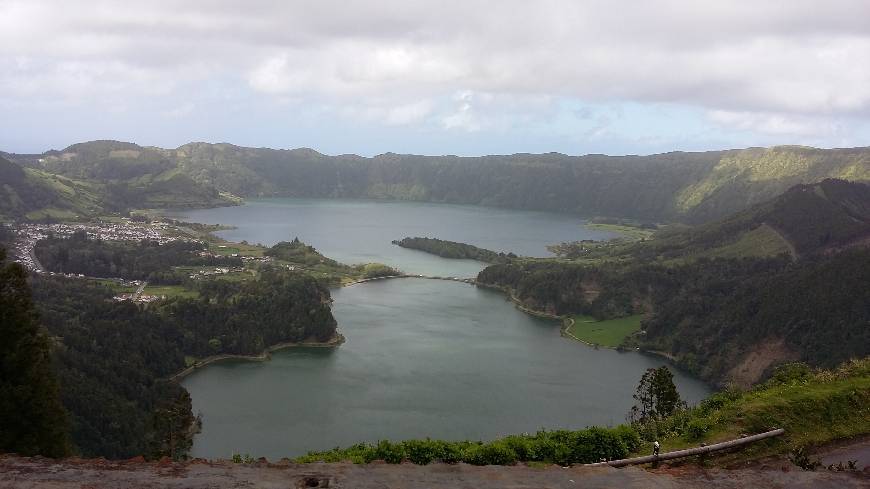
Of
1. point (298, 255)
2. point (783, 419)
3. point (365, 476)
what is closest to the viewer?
point (365, 476)

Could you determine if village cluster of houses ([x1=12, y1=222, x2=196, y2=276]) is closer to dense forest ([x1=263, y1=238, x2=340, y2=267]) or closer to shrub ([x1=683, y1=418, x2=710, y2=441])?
dense forest ([x1=263, y1=238, x2=340, y2=267])

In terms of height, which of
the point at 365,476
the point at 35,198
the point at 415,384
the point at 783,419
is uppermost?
the point at 35,198

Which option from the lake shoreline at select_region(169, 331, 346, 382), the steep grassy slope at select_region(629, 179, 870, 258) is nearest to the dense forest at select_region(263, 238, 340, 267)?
the lake shoreline at select_region(169, 331, 346, 382)

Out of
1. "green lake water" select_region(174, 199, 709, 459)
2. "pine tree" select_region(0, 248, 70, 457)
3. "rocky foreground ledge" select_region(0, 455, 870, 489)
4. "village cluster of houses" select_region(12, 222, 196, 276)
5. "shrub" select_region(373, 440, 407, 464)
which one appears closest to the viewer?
"rocky foreground ledge" select_region(0, 455, 870, 489)

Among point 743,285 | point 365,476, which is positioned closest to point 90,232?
point 743,285

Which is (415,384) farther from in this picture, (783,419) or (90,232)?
(90,232)

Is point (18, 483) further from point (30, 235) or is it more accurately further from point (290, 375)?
point (30, 235)
